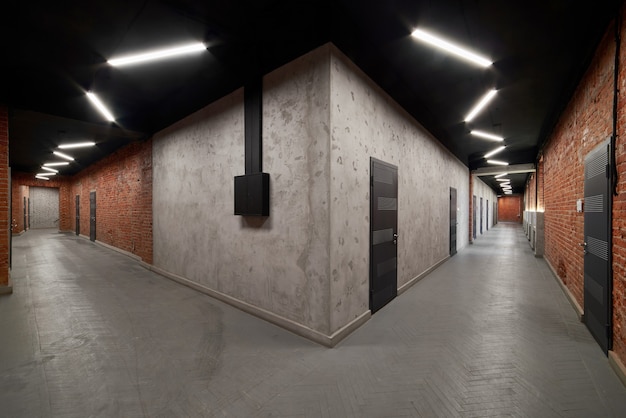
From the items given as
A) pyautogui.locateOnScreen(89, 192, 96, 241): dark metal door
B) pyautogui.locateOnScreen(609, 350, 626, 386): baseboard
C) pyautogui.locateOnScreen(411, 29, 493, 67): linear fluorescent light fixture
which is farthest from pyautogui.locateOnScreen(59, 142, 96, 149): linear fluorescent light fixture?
pyautogui.locateOnScreen(609, 350, 626, 386): baseboard

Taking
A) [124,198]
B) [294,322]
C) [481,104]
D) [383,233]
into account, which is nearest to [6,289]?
[124,198]

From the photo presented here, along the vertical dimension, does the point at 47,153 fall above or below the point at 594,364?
above

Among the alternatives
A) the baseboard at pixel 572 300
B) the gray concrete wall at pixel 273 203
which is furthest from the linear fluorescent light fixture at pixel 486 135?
the gray concrete wall at pixel 273 203

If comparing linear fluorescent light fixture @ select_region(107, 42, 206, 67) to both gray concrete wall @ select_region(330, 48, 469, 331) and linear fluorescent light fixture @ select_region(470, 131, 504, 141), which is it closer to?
gray concrete wall @ select_region(330, 48, 469, 331)

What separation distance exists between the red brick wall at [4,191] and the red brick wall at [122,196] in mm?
2075

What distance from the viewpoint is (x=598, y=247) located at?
9.02 feet

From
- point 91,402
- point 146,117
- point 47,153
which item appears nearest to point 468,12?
point 91,402

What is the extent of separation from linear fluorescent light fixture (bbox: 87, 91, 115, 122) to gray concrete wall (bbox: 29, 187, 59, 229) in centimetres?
1514

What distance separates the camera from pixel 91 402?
6.15ft

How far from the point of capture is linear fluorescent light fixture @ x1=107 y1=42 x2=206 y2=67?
114 inches

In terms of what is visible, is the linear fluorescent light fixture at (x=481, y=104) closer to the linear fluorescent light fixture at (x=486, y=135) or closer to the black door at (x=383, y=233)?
the linear fluorescent light fixture at (x=486, y=135)

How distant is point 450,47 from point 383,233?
7.91 ft

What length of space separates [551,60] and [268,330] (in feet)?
16.2

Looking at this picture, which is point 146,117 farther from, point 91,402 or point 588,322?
point 588,322
